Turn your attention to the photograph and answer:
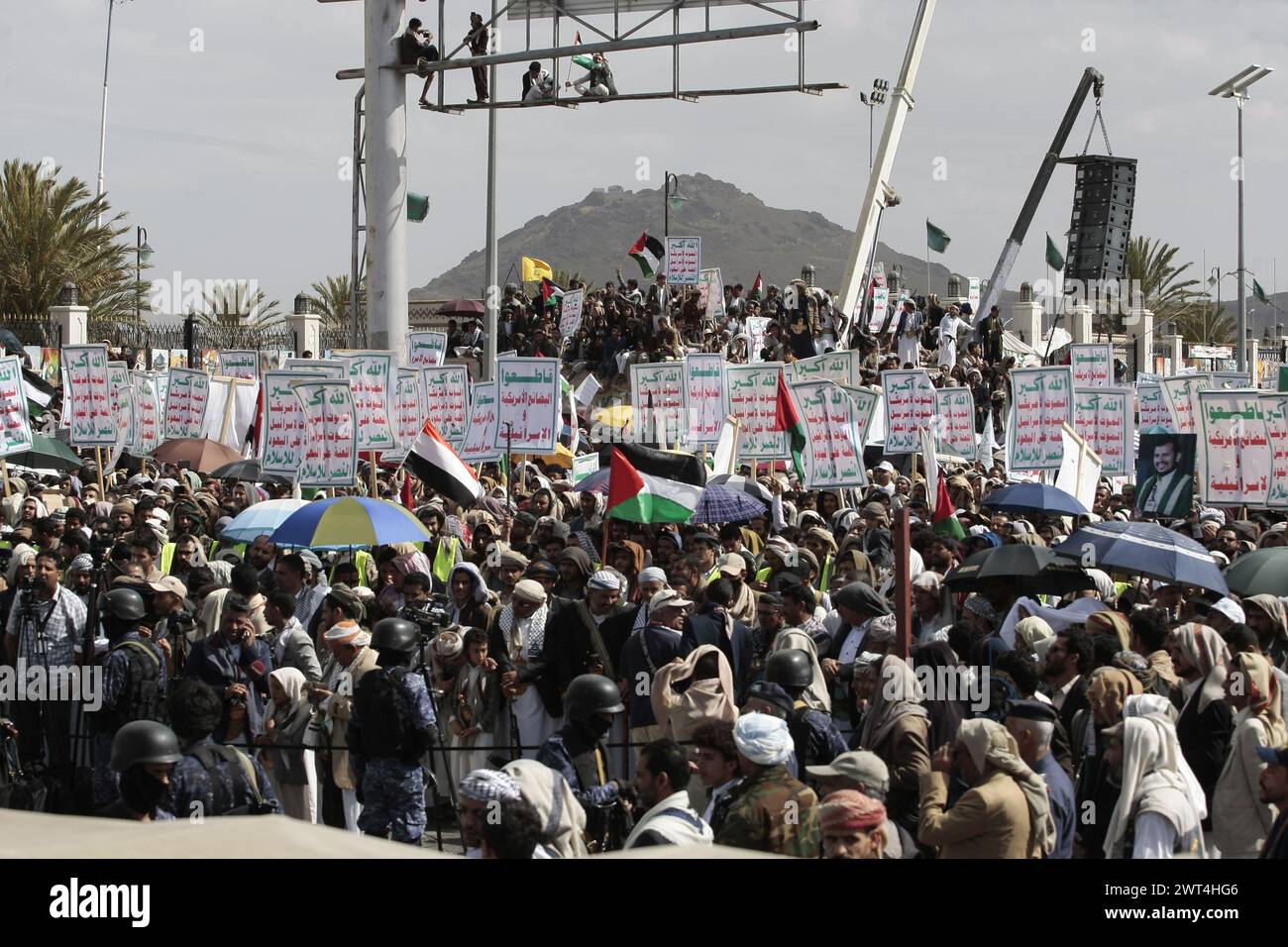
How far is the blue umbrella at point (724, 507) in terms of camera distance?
13102 millimetres

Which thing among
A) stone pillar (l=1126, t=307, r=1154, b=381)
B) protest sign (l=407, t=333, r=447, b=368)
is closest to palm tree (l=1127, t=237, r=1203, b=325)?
stone pillar (l=1126, t=307, r=1154, b=381)

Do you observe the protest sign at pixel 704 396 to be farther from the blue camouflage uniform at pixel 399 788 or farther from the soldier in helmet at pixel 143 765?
the soldier in helmet at pixel 143 765

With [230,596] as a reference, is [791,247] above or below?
above

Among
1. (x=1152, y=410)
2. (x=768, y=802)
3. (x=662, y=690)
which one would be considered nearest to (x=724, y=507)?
(x=662, y=690)

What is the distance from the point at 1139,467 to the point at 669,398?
5.53 meters

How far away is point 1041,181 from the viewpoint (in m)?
40.5

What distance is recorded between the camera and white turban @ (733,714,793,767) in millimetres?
5773

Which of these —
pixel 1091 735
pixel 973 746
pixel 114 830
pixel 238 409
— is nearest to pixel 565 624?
pixel 1091 735

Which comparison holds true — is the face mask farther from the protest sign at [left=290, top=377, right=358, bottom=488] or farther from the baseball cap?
the protest sign at [left=290, top=377, right=358, bottom=488]

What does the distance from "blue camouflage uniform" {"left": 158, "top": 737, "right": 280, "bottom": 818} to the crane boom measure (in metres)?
34.4

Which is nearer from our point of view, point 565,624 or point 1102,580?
point 565,624

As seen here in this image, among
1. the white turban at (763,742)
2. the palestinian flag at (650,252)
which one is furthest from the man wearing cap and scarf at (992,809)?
the palestinian flag at (650,252)
